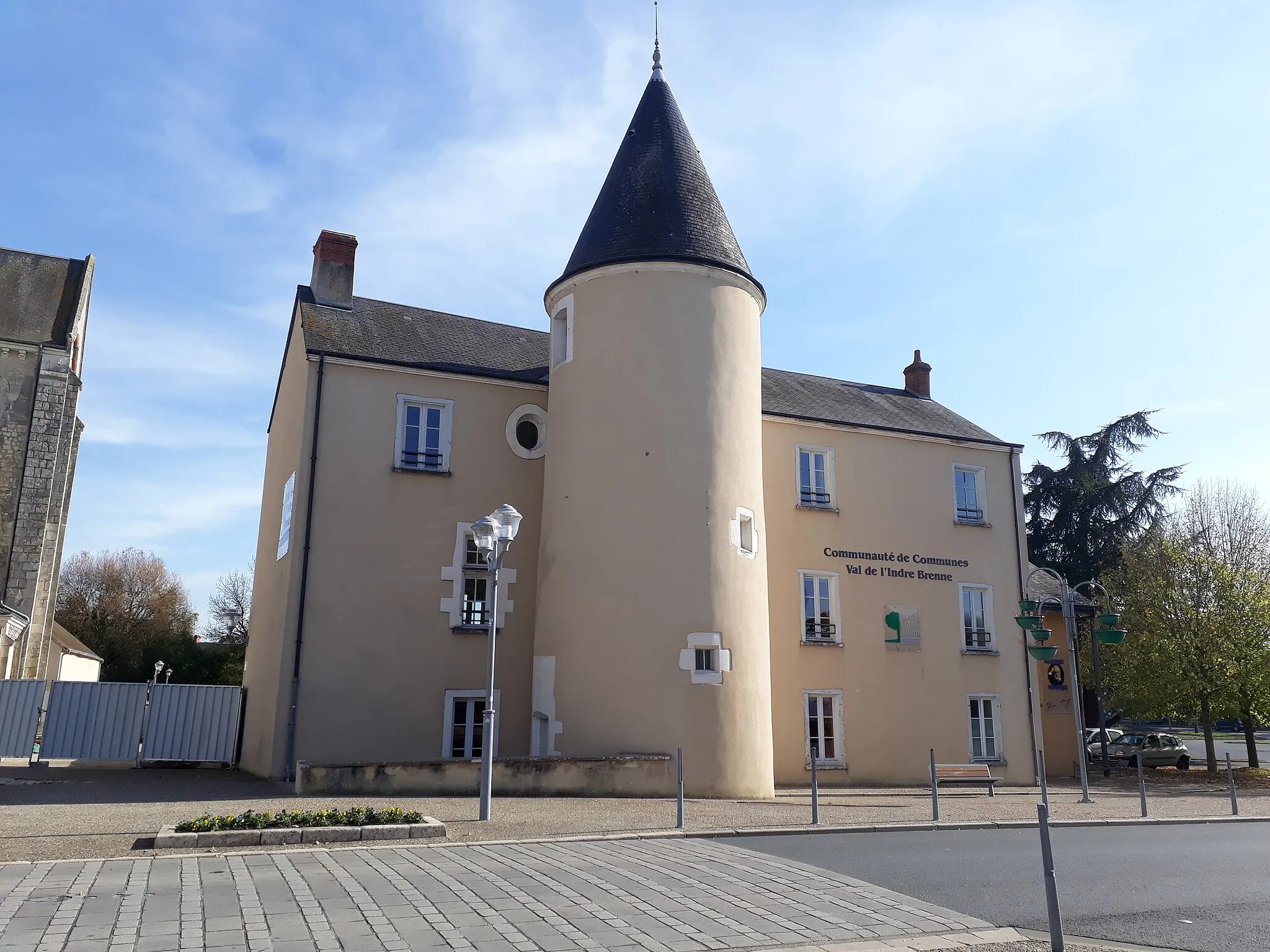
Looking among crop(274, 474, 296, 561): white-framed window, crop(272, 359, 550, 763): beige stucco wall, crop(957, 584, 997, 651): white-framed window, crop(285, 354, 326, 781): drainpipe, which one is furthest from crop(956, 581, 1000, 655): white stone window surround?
crop(274, 474, 296, 561): white-framed window

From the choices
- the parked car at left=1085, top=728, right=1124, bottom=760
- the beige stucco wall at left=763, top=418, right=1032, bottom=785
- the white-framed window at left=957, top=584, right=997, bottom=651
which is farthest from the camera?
→ the parked car at left=1085, top=728, right=1124, bottom=760

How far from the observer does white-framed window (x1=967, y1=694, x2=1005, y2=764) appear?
2203cm

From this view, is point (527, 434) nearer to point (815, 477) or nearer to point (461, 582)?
point (461, 582)

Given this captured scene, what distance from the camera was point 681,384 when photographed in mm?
17438

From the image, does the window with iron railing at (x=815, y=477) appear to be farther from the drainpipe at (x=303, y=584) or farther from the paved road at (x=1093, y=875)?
the drainpipe at (x=303, y=584)

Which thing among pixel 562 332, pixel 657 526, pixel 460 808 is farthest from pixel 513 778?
pixel 562 332

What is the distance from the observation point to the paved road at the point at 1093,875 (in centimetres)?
688

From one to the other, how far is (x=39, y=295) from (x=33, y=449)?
5.88m

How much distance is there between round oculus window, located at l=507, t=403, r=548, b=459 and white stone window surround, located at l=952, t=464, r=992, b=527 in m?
10.3

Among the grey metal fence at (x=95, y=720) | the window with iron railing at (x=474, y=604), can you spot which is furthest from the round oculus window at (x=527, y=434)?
the grey metal fence at (x=95, y=720)

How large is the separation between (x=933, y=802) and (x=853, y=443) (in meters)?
10.9

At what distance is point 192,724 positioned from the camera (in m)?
20.1

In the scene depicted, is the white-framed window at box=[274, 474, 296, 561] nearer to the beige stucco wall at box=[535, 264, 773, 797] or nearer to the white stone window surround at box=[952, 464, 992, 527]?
the beige stucco wall at box=[535, 264, 773, 797]

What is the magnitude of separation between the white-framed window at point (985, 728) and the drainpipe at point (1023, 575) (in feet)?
2.81
